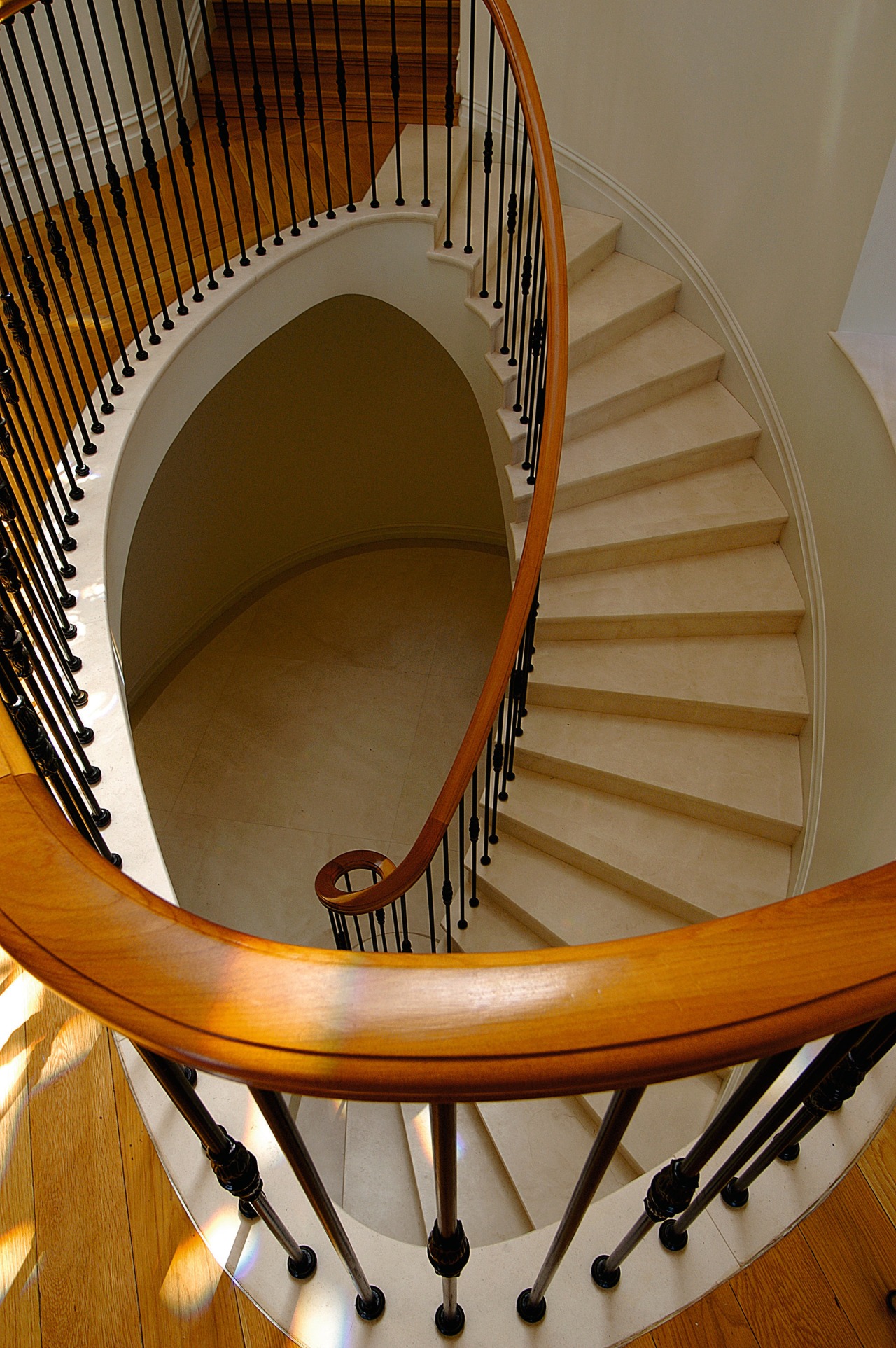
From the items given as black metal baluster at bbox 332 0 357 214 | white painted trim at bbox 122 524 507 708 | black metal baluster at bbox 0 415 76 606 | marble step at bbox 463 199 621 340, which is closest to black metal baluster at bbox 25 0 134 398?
black metal baluster at bbox 0 415 76 606

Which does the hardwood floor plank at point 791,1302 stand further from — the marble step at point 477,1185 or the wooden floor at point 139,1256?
the marble step at point 477,1185

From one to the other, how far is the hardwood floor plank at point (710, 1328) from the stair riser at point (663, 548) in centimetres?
300

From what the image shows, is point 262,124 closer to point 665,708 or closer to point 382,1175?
point 665,708

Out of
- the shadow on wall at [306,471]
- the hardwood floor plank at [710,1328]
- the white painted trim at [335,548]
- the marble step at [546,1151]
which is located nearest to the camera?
the hardwood floor plank at [710,1328]

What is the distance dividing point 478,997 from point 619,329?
4.23 meters

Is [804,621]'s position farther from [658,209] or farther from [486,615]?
[486,615]

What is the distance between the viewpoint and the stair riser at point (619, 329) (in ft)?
13.7

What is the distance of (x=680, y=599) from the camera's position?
379 cm

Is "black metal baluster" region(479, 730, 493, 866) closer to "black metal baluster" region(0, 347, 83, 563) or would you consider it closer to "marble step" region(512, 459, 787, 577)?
"marble step" region(512, 459, 787, 577)

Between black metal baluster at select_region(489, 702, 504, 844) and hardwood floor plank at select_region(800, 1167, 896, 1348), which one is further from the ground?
black metal baluster at select_region(489, 702, 504, 844)

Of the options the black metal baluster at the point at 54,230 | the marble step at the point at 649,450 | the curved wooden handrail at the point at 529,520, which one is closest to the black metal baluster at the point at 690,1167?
the curved wooden handrail at the point at 529,520

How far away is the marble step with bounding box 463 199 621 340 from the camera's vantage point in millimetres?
4043

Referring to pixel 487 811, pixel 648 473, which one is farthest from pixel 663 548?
pixel 487 811

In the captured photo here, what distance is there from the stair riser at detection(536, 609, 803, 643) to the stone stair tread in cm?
131
